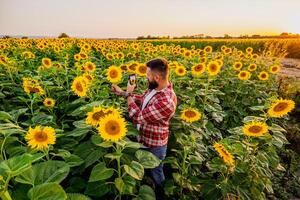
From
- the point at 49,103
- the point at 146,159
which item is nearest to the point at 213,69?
the point at 49,103

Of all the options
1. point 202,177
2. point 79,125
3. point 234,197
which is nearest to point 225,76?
point 202,177

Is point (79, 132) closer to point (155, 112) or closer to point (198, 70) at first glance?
point (155, 112)

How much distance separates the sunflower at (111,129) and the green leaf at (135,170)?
7.9 inches

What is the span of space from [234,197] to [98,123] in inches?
64.2

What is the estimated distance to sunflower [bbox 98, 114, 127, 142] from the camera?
2246 mm

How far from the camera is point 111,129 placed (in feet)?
7.45

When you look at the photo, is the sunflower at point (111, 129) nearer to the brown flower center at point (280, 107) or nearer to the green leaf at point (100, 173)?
the green leaf at point (100, 173)

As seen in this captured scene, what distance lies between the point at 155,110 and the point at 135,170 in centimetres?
95

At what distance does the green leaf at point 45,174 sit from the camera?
6.02 ft

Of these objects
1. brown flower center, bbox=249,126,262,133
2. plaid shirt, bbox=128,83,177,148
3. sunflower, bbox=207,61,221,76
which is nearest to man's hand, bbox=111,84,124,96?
plaid shirt, bbox=128,83,177,148

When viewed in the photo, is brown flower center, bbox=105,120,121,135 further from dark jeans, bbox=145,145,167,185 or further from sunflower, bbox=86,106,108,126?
dark jeans, bbox=145,145,167,185

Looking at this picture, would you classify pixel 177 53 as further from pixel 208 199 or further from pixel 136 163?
pixel 136 163

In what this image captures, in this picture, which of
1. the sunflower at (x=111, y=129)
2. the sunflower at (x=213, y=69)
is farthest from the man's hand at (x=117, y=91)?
the sunflower at (x=213, y=69)

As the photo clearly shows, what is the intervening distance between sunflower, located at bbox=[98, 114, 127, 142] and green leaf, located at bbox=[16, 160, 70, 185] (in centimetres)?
35
